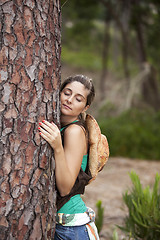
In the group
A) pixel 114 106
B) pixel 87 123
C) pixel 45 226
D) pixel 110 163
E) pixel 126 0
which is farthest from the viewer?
pixel 126 0

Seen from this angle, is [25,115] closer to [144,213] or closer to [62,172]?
[62,172]

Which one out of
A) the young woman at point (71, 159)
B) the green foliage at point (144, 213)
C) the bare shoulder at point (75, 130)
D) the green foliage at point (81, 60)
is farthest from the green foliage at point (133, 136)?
the green foliage at point (81, 60)

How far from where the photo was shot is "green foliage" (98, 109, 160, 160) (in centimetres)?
764

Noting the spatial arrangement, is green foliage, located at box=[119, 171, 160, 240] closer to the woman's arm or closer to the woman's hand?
the woman's arm

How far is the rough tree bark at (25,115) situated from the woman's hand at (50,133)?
3 centimetres

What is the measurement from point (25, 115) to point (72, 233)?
2.56ft

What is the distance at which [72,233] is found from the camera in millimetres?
1738

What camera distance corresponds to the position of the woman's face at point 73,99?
5.96 ft

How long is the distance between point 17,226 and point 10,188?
204 mm

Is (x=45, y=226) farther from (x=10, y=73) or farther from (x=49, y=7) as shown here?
(x=49, y=7)

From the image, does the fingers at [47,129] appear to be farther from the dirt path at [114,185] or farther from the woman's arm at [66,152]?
the dirt path at [114,185]

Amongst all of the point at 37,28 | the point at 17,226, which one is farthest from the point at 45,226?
the point at 37,28

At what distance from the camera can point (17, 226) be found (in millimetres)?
1493

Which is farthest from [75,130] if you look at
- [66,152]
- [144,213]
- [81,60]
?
[81,60]
